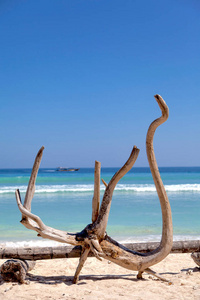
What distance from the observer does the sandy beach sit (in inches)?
143

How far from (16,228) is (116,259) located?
18.0 feet

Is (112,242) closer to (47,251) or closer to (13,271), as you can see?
(47,251)

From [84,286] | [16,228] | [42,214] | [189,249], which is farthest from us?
[42,214]

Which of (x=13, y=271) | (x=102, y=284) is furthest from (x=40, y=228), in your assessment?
(x=102, y=284)

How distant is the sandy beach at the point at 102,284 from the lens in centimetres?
363

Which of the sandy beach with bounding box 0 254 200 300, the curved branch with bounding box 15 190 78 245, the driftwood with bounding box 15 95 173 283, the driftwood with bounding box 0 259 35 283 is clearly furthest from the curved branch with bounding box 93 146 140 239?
the driftwood with bounding box 0 259 35 283

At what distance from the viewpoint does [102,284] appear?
408 centimetres

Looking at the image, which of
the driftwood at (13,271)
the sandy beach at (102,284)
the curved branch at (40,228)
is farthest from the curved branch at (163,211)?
the driftwood at (13,271)

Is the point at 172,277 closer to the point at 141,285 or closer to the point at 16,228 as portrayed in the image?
the point at 141,285

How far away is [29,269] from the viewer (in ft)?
15.0

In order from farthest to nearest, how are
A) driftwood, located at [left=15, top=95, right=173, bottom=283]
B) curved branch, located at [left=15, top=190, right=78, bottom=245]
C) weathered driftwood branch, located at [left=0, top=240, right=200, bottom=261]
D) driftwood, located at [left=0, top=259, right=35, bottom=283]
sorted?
weathered driftwood branch, located at [left=0, top=240, right=200, bottom=261] → driftwood, located at [left=0, top=259, right=35, bottom=283] → driftwood, located at [left=15, top=95, right=173, bottom=283] → curved branch, located at [left=15, top=190, right=78, bottom=245]

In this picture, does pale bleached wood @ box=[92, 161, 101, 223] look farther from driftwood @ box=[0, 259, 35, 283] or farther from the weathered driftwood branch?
driftwood @ box=[0, 259, 35, 283]

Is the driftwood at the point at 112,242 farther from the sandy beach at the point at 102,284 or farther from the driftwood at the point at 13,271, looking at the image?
the driftwood at the point at 13,271

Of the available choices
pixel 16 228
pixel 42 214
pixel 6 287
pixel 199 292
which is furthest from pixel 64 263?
pixel 42 214
